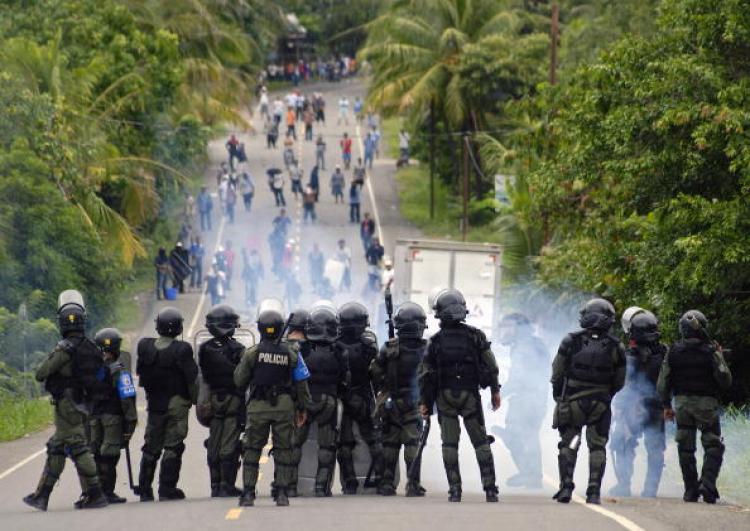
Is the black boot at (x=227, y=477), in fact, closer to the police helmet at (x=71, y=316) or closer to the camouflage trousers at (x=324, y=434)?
the camouflage trousers at (x=324, y=434)

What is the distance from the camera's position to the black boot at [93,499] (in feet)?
46.8

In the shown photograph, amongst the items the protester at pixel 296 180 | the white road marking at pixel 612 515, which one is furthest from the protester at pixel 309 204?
the white road marking at pixel 612 515

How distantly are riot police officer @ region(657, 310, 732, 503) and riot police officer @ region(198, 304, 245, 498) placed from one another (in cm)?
384

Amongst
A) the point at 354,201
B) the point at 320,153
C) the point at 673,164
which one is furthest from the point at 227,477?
the point at 320,153

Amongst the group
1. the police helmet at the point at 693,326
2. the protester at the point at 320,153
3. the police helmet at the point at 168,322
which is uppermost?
the protester at the point at 320,153

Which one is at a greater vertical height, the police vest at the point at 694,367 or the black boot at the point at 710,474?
the police vest at the point at 694,367

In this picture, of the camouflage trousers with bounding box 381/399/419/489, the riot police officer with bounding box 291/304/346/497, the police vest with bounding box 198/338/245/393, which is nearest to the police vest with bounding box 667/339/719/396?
the camouflage trousers with bounding box 381/399/419/489

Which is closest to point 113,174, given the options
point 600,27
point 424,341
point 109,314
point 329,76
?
point 109,314

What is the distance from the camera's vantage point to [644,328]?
51.2ft

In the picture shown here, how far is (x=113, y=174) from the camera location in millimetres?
41281

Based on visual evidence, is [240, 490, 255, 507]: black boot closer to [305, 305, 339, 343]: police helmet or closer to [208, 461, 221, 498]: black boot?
[208, 461, 221, 498]: black boot

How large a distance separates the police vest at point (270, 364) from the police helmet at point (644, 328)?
3552mm

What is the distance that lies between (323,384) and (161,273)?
2979 centimetres

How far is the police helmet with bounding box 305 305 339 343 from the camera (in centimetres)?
1484
